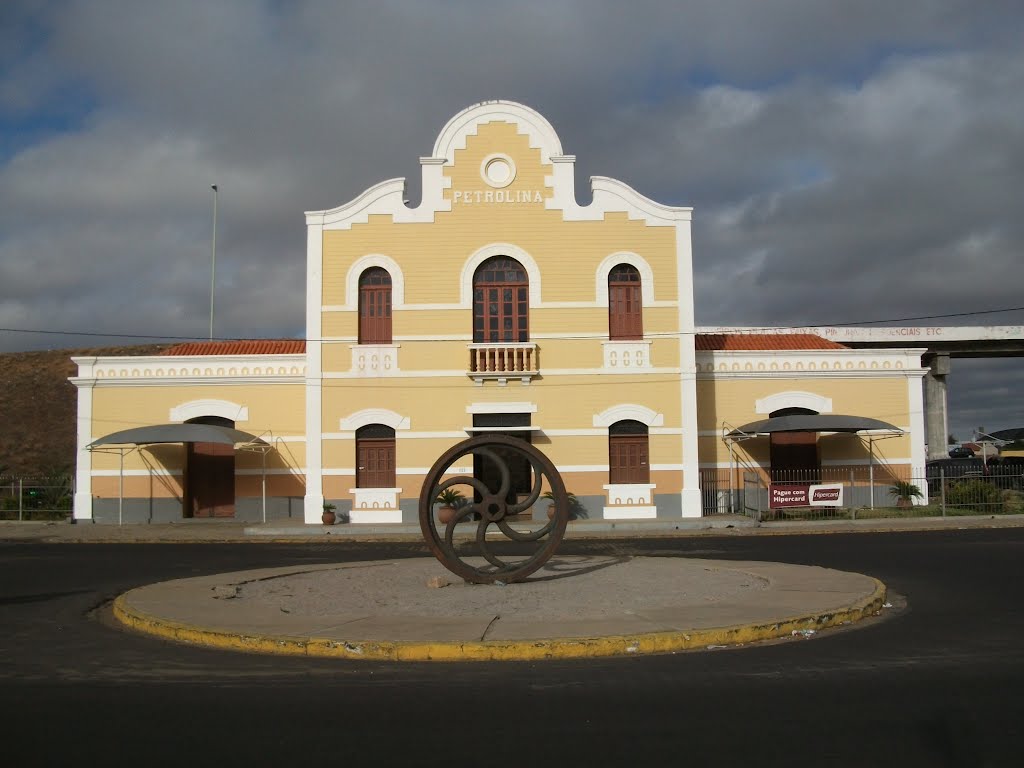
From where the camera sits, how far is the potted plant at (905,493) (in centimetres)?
2759

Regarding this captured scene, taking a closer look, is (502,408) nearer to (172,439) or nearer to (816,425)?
(816,425)

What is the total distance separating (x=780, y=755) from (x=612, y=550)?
1415cm

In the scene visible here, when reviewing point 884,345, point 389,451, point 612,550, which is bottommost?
point 612,550

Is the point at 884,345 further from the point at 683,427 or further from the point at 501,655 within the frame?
the point at 501,655

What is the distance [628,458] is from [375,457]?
24.2ft

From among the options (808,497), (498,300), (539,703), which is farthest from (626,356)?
(539,703)

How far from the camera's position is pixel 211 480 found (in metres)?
29.2

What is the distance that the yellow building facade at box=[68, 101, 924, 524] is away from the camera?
27.2 metres

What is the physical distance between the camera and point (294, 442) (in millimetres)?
28375

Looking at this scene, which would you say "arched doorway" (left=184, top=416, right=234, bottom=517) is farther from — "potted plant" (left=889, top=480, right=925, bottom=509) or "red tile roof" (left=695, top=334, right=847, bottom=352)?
"potted plant" (left=889, top=480, right=925, bottom=509)

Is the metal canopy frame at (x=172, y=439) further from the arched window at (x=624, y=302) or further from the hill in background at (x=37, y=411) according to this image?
the hill in background at (x=37, y=411)

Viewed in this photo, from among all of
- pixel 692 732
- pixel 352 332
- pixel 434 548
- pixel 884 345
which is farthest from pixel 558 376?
pixel 884 345

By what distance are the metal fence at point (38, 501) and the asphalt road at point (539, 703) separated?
1994cm

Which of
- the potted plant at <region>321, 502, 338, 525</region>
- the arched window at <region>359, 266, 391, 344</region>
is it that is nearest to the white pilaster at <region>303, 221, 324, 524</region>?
the potted plant at <region>321, 502, 338, 525</region>
